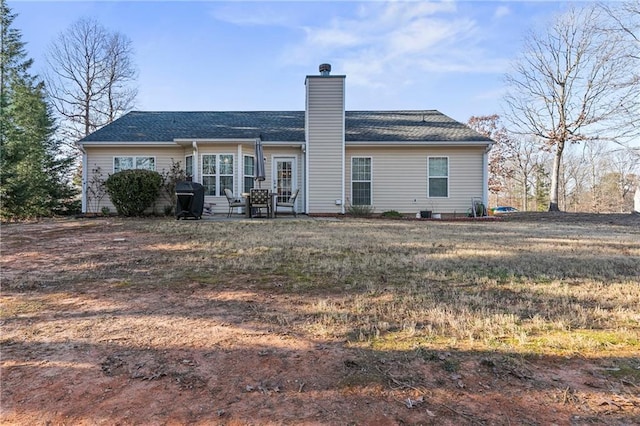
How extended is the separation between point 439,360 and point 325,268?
2.23 m

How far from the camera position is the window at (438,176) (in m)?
12.8

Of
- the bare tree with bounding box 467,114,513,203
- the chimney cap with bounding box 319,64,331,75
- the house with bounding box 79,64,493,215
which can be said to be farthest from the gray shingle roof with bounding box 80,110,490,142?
the bare tree with bounding box 467,114,513,203

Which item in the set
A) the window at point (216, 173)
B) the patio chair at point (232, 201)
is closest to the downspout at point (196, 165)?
the window at point (216, 173)

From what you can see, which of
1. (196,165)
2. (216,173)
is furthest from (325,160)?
(196,165)

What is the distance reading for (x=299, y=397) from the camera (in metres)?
1.61

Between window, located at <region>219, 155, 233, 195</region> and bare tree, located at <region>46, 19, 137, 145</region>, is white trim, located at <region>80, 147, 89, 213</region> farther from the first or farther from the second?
bare tree, located at <region>46, 19, 137, 145</region>

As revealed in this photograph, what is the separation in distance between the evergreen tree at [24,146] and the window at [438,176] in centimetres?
1341

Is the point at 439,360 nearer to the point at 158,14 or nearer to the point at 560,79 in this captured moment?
the point at 158,14

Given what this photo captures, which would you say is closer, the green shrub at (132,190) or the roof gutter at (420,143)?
the green shrub at (132,190)

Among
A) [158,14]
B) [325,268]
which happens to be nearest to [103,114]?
[158,14]

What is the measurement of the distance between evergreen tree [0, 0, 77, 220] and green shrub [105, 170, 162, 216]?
9.63ft

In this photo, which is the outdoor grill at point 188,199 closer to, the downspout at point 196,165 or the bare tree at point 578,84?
the downspout at point 196,165

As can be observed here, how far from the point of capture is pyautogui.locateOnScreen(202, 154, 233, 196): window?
12211 millimetres

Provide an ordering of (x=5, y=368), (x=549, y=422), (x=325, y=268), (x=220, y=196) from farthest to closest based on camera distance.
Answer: (x=220, y=196) → (x=325, y=268) → (x=5, y=368) → (x=549, y=422)
